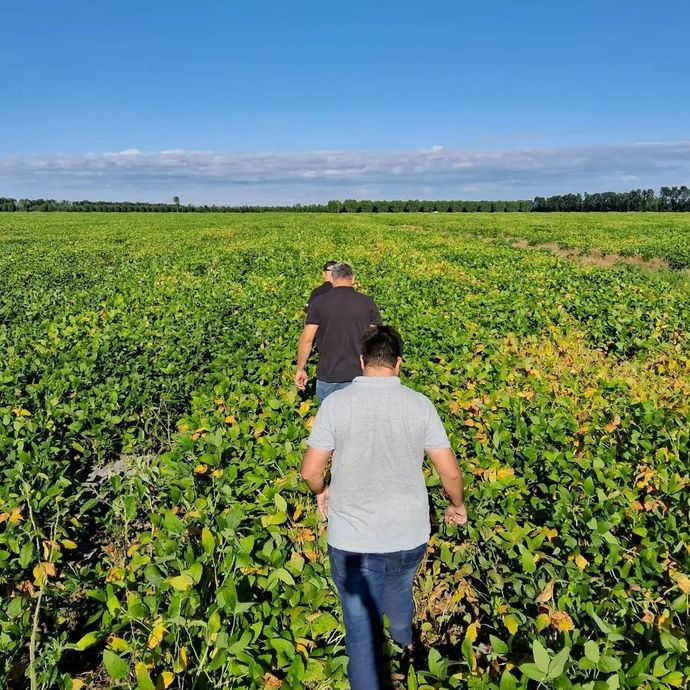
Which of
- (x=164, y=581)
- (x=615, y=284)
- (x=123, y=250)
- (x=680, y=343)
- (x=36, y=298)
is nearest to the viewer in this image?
(x=164, y=581)

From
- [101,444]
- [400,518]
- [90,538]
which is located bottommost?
[90,538]

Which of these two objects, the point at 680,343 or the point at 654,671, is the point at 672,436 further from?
the point at 680,343

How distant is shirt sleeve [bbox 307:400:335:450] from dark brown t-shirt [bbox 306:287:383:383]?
2315mm

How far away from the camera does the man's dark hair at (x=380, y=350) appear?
266 centimetres

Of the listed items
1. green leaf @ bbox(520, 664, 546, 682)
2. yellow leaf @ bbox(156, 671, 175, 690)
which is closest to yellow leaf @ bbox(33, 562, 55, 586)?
yellow leaf @ bbox(156, 671, 175, 690)

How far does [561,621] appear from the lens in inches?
100

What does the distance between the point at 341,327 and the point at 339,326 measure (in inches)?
0.9

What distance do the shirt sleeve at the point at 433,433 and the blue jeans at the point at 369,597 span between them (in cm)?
58

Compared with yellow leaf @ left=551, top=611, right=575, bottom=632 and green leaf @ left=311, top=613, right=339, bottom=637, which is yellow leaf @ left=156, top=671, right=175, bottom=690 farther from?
yellow leaf @ left=551, top=611, right=575, bottom=632

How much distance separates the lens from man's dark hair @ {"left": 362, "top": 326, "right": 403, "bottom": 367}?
105 inches

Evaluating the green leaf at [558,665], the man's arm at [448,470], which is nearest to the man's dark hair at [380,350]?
the man's arm at [448,470]

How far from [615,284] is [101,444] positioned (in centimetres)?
1210

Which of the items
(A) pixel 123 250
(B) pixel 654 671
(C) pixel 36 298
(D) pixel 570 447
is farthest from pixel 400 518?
(A) pixel 123 250

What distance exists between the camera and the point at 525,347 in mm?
8023
